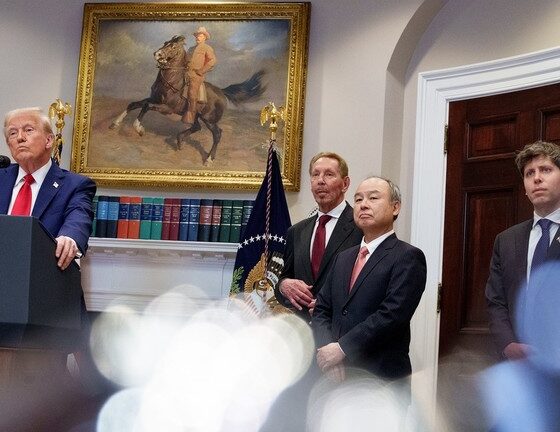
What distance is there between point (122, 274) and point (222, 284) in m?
0.68

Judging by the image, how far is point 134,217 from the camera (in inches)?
239

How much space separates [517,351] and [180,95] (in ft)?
10.8

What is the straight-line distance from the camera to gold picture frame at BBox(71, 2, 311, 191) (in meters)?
6.05

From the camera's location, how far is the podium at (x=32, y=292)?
2529mm

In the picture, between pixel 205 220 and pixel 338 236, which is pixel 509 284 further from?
pixel 205 220

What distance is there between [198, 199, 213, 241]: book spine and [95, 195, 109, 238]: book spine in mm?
627

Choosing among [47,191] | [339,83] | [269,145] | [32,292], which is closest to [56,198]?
[47,191]

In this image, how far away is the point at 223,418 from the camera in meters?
4.88

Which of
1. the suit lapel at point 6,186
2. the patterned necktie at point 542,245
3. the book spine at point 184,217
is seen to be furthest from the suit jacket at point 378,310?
the book spine at point 184,217

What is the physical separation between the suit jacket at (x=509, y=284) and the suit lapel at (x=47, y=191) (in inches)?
73.4

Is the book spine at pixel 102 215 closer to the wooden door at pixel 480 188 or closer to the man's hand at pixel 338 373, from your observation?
the wooden door at pixel 480 188

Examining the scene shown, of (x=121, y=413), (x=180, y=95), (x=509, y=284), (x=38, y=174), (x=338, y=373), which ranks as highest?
(x=180, y=95)

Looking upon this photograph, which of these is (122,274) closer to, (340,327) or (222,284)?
(222,284)

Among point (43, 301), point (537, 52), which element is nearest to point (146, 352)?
point (537, 52)
